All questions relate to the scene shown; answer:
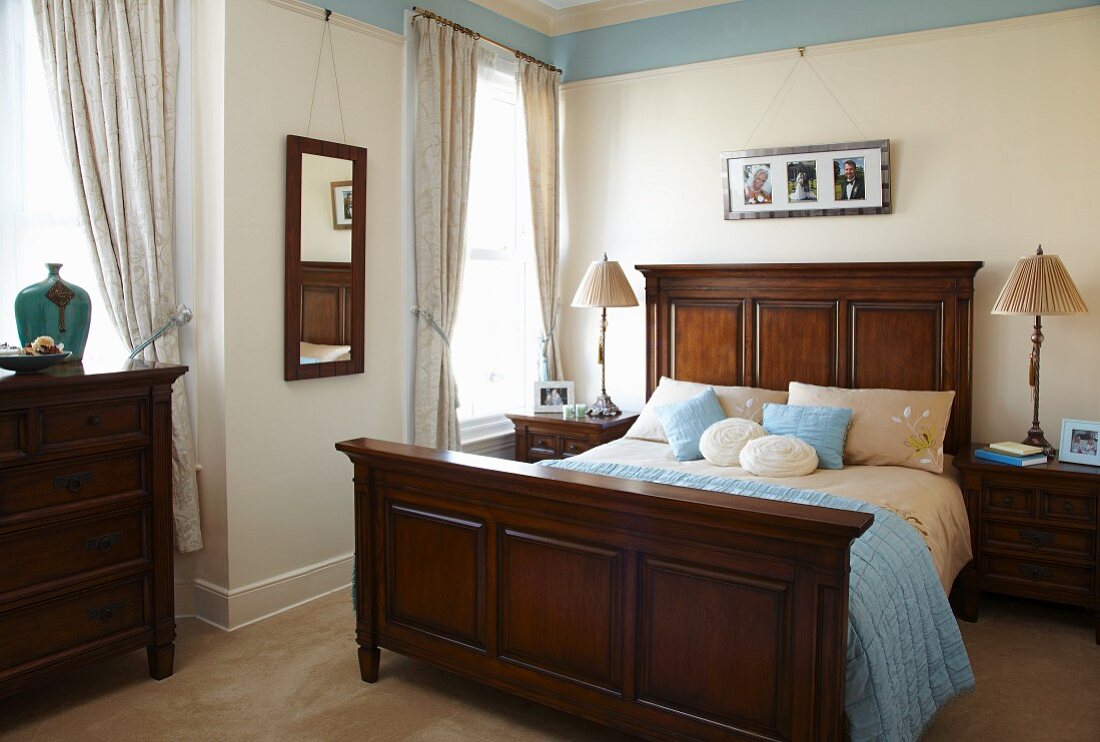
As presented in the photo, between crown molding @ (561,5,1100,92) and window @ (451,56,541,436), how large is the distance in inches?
25.4

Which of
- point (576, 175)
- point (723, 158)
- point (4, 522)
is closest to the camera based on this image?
point (4, 522)

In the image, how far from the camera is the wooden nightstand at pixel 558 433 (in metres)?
4.62

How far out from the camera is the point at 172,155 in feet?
11.4

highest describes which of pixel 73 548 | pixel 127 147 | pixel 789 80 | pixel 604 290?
pixel 789 80

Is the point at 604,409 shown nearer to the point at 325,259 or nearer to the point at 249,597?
the point at 325,259

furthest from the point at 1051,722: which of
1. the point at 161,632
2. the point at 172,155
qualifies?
the point at 172,155

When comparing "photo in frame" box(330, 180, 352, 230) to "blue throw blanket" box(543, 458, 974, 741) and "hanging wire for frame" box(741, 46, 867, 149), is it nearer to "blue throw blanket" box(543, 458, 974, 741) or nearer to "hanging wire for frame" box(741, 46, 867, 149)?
"blue throw blanket" box(543, 458, 974, 741)

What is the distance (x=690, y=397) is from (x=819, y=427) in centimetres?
76

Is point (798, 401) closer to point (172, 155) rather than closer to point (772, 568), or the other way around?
point (772, 568)

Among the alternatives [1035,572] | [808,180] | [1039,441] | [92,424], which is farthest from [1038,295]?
[92,424]

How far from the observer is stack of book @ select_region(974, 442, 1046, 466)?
3.58 meters

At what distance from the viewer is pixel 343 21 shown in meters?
3.86

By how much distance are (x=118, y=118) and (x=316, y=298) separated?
1.02 meters

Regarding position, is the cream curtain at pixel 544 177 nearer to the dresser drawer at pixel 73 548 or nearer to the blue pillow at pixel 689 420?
the blue pillow at pixel 689 420
